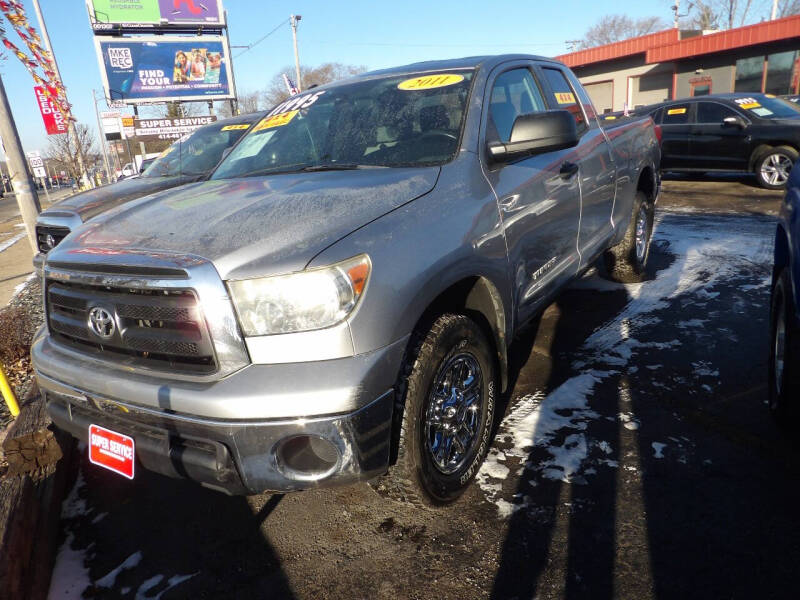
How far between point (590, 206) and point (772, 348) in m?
1.37

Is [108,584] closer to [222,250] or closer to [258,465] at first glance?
[258,465]

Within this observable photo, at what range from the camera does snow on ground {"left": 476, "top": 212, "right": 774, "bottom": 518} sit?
2617mm

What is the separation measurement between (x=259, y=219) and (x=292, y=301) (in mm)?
448

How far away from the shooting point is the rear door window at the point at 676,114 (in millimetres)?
10781

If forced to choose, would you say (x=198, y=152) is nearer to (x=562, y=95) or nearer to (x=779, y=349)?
(x=562, y=95)

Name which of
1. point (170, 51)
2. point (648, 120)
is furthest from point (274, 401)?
point (170, 51)

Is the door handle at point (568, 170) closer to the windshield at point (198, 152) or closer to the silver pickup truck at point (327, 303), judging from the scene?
the silver pickup truck at point (327, 303)

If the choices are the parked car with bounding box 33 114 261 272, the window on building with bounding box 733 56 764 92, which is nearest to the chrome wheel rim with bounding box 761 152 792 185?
the parked car with bounding box 33 114 261 272

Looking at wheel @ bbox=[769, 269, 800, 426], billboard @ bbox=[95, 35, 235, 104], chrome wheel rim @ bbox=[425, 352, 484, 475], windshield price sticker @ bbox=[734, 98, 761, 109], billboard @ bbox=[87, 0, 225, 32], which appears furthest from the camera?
billboard @ bbox=[95, 35, 235, 104]

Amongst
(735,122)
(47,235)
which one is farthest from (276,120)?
(735,122)

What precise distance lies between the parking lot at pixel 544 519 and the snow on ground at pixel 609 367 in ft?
0.04

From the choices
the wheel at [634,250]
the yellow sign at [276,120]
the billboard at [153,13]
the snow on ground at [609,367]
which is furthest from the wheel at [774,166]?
the billboard at [153,13]

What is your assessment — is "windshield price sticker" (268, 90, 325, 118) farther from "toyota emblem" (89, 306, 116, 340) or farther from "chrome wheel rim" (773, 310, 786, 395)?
"chrome wheel rim" (773, 310, 786, 395)

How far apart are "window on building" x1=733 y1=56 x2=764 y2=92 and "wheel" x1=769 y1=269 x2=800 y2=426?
2206cm
